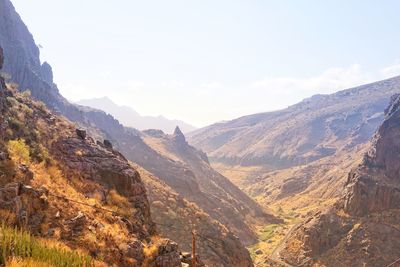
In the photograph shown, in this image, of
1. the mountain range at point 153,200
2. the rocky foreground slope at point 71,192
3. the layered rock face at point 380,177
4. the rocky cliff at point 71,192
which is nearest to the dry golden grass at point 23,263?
the mountain range at point 153,200

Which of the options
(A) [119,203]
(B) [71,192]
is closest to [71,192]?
(B) [71,192]

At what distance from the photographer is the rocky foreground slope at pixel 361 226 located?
155 ft

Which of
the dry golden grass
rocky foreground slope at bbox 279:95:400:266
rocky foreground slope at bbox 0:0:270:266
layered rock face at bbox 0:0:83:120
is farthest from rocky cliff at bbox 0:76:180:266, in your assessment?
layered rock face at bbox 0:0:83:120

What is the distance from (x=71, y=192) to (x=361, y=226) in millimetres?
40010

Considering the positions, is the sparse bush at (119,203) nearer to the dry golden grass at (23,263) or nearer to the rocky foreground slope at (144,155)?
the dry golden grass at (23,263)

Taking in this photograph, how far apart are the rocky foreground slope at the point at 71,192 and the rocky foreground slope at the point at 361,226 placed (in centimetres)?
3189

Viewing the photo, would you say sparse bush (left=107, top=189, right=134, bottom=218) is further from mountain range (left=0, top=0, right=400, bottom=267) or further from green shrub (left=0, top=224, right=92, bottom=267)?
green shrub (left=0, top=224, right=92, bottom=267)

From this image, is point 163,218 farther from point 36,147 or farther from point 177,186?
point 177,186

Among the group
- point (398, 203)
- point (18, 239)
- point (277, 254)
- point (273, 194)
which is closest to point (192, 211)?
point (277, 254)

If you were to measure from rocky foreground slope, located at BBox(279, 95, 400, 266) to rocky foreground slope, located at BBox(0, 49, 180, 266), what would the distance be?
105 ft

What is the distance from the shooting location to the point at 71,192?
1995 centimetres

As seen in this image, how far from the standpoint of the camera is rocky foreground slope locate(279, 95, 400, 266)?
4716 cm

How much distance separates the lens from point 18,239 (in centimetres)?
934

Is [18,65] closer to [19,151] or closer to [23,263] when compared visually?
[19,151]
